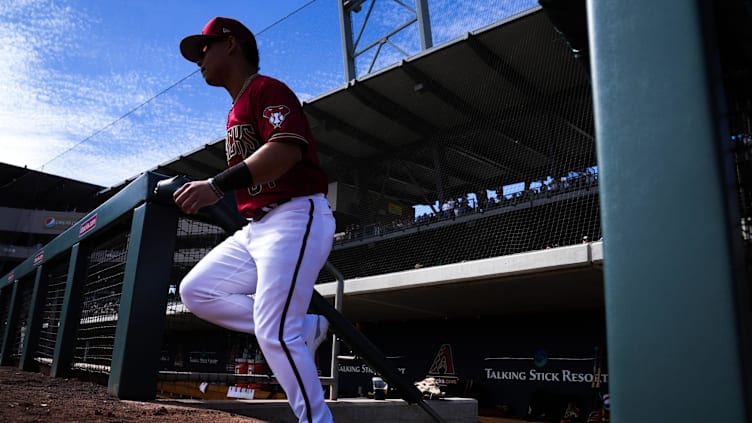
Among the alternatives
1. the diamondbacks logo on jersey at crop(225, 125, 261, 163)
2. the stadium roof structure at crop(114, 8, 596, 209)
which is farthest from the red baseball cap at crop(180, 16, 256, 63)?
the stadium roof structure at crop(114, 8, 596, 209)

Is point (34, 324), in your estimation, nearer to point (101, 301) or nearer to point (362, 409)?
point (101, 301)

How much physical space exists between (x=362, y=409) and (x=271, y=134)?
182cm

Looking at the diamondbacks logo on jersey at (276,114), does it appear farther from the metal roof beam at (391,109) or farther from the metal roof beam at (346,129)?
the metal roof beam at (346,129)

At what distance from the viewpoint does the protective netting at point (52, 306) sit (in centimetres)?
463

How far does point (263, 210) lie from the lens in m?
1.67

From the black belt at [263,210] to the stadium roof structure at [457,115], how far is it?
7.80 m

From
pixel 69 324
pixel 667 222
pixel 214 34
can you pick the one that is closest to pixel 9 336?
pixel 69 324

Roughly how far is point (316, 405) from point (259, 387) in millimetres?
4557

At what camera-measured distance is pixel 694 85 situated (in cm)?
85

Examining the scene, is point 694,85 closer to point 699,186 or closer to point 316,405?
point 699,186

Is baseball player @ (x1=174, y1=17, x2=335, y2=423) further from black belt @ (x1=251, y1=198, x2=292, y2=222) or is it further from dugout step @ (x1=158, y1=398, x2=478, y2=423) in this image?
dugout step @ (x1=158, y1=398, x2=478, y2=423)

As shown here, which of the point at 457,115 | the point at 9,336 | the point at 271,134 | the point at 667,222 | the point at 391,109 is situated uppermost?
the point at 391,109

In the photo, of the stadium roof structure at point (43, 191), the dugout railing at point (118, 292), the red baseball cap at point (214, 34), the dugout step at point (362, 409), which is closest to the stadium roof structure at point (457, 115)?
the dugout railing at point (118, 292)

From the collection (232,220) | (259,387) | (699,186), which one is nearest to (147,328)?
(232,220)
